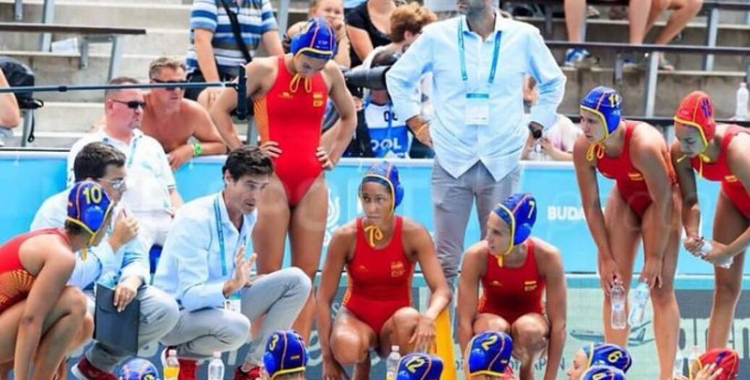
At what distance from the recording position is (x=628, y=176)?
34.2ft

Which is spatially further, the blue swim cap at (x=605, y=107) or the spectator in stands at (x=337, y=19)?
the spectator in stands at (x=337, y=19)

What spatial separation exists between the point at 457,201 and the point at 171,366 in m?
2.00

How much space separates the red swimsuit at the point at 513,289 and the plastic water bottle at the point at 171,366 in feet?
5.86

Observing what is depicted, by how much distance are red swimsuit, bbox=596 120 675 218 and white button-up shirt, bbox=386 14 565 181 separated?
56 centimetres

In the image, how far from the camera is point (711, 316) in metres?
10.8

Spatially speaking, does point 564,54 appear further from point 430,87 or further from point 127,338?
point 127,338

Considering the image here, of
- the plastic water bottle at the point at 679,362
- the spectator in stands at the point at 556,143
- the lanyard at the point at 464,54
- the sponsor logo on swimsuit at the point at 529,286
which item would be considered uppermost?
the lanyard at the point at 464,54

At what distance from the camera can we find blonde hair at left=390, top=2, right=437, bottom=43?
11.7 meters

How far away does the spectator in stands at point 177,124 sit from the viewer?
11.2m

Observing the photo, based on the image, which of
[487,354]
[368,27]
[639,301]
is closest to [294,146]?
[487,354]

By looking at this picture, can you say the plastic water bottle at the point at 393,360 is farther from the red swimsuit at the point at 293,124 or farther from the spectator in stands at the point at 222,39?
the spectator in stands at the point at 222,39

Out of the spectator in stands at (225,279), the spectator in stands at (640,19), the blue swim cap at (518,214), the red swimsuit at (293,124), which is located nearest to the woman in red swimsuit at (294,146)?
the red swimsuit at (293,124)

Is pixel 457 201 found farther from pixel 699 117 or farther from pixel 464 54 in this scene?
pixel 699 117

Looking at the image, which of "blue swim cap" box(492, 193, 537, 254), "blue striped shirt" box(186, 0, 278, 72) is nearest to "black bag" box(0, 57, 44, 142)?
"blue striped shirt" box(186, 0, 278, 72)
